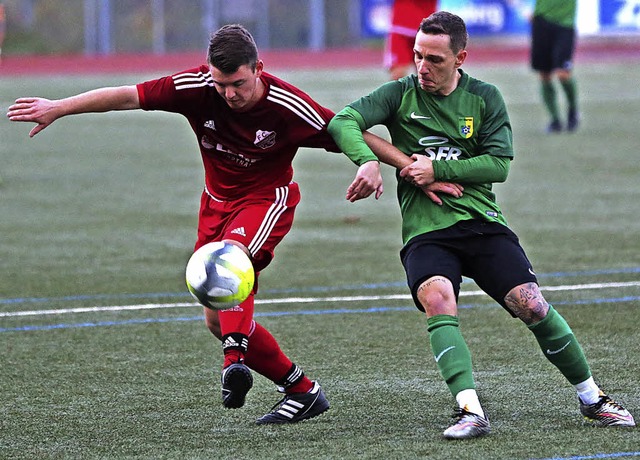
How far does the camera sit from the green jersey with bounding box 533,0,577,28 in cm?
1706

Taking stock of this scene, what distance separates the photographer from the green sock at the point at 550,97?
1692 centimetres

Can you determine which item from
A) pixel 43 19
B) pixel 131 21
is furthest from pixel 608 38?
pixel 43 19

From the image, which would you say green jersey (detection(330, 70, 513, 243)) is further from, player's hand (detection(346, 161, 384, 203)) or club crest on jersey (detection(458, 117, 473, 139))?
player's hand (detection(346, 161, 384, 203))

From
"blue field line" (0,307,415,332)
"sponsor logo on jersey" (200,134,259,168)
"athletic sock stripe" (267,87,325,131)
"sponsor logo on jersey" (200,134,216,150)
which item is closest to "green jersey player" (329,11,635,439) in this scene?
"athletic sock stripe" (267,87,325,131)

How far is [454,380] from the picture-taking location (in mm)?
4984

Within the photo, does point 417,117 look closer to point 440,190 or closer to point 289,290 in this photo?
point 440,190

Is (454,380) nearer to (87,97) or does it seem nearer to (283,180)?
(283,180)

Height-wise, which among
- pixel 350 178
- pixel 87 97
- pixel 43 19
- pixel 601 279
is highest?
pixel 87 97

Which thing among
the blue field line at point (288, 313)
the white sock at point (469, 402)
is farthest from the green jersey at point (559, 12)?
the white sock at point (469, 402)

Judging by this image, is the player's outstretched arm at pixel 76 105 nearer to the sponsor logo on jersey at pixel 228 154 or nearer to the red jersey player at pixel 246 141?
the red jersey player at pixel 246 141

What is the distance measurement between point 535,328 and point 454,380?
1.47 ft

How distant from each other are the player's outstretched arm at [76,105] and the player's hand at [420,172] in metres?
1.22

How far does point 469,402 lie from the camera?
16.2ft

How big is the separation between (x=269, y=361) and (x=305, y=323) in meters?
1.84
